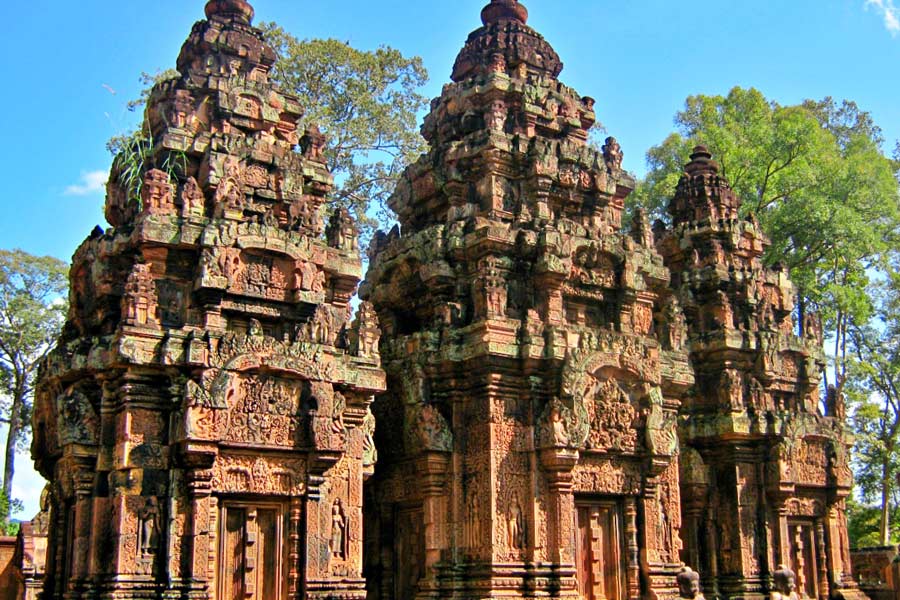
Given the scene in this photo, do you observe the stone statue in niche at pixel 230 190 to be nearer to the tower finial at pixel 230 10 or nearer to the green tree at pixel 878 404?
the tower finial at pixel 230 10

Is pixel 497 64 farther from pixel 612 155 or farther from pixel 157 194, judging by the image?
pixel 157 194

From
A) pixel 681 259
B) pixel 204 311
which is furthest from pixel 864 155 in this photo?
pixel 204 311

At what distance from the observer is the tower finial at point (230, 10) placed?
15.3 metres

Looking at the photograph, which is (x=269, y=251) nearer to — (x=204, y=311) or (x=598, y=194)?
(x=204, y=311)

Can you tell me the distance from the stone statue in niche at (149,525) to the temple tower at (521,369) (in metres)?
4.00

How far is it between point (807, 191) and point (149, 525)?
18789mm

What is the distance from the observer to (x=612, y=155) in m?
17.4

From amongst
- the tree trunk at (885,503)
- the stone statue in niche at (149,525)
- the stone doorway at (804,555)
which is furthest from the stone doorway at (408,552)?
the tree trunk at (885,503)

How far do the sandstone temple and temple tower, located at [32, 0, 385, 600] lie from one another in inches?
1.3

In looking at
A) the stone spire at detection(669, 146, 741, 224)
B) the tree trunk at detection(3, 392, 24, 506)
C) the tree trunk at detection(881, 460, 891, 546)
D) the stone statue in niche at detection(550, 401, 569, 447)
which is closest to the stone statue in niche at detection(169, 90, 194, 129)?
the stone statue in niche at detection(550, 401, 569, 447)

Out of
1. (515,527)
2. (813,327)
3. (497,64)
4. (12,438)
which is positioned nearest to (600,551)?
(515,527)

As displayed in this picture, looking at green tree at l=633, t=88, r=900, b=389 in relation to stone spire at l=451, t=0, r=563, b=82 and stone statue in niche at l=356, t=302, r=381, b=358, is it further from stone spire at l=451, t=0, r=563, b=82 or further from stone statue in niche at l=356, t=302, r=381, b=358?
stone statue in niche at l=356, t=302, r=381, b=358

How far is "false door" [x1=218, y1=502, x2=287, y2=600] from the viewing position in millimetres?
12156

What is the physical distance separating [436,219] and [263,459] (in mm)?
6060
